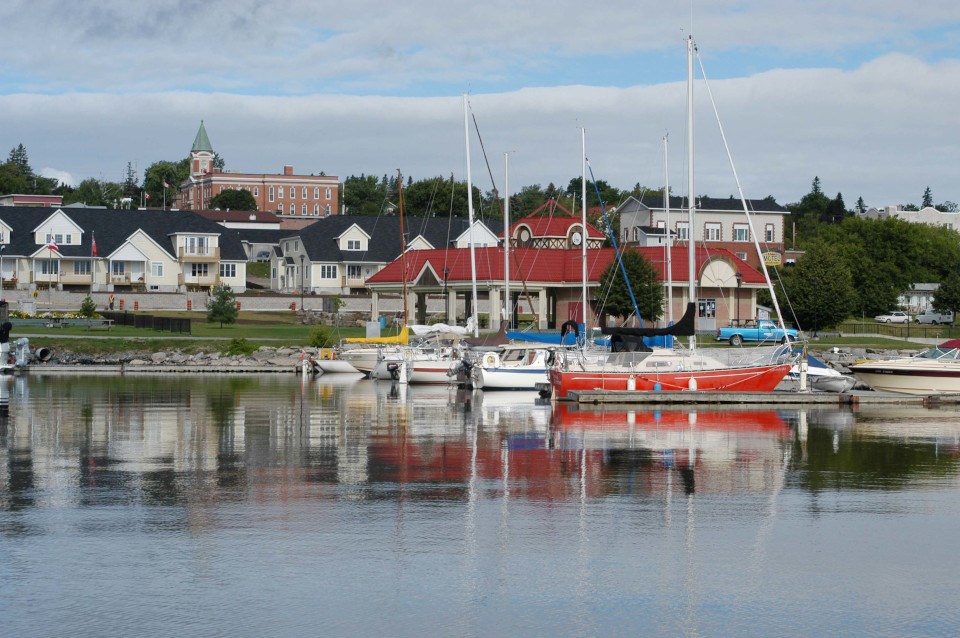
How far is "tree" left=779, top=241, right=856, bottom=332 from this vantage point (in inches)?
3187

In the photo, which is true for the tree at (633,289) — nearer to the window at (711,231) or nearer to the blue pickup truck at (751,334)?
the blue pickup truck at (751,334)

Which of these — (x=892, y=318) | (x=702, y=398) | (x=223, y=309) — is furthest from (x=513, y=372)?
(x=892, y=318)

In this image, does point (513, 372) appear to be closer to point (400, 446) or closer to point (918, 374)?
point (918, 374)

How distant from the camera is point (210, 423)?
34188 mm

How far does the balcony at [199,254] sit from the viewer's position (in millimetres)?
116206

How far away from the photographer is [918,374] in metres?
45.4

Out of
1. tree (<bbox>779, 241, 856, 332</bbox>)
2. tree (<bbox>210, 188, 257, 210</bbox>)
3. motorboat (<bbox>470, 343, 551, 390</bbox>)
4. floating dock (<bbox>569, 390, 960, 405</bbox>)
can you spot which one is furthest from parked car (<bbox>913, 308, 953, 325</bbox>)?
tree (<bbox>210, 188, 257, 210</bbox>)

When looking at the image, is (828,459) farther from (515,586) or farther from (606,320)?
(606,320)

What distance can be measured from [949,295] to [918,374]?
70.6 m

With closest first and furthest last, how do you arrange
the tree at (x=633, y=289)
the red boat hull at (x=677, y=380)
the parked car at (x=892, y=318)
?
1. the red boat hull at (x=677, y=380)
2. the tree at (x=633, y=289)
3. the parked car at (x=892, y=318)

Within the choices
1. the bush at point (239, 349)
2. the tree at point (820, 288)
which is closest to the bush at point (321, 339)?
the bush at point (239, 349)

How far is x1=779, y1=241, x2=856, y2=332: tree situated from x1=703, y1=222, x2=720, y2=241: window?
44.6m

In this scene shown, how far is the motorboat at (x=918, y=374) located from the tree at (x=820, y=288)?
114 ft


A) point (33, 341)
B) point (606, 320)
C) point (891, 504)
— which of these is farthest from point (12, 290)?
point (891, 504)
